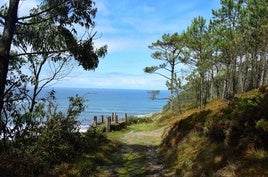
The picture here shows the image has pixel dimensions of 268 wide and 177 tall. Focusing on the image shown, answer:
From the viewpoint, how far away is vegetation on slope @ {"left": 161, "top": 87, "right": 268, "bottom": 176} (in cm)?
804

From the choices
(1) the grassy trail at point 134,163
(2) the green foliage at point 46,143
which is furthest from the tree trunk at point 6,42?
(1) the grassy trail at point 134,163

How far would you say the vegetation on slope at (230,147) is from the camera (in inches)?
316

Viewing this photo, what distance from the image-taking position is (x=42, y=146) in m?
11.8

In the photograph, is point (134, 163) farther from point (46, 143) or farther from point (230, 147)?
point (230, 147)

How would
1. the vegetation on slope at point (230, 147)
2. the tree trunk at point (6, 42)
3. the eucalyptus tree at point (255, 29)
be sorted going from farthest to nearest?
the eucalyptus tree at point (255, 29) < the tree trunk at point (6, 42) < the vegetation on slope at point (230, 147)

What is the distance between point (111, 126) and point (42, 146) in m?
14.0

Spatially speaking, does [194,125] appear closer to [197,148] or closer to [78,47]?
[197,148]

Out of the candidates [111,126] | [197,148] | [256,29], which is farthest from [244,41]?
[197,148]

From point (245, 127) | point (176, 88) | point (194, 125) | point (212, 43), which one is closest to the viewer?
point (245, 127)

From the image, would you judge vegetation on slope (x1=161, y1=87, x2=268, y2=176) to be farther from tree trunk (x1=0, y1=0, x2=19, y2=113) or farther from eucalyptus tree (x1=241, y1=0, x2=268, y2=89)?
eucalyptus tree (x1=241, y1=0, x2=268, y2=89)

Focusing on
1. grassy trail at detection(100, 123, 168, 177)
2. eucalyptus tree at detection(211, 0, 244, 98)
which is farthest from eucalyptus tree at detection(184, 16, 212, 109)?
grassy trail at detection(100, 123, 168, 177)

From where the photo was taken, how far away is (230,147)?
9.31 metres

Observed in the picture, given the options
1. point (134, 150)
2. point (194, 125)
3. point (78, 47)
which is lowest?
point (134, 150)

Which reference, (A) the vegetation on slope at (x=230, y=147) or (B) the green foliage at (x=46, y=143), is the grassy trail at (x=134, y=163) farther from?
(B) the green foliage at (x=46, y=143)
